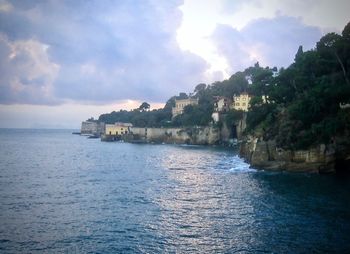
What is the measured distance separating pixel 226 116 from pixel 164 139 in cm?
3312

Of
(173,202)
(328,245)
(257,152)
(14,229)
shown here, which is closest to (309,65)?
(257,152)

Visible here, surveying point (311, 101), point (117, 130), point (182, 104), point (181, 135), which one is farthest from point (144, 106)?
point (311, 101)

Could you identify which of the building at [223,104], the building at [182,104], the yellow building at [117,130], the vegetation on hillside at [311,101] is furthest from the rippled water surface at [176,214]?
the yellow building at [117,130]

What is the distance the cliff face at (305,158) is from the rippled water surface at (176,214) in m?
2.92

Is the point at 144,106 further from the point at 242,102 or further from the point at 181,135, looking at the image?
the point at 242,102

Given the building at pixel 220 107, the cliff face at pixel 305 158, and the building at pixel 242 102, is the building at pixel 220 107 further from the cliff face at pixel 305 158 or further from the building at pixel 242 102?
the cliff face at pixel 305 158

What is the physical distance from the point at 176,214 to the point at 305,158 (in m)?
27.4

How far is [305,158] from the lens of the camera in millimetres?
50750

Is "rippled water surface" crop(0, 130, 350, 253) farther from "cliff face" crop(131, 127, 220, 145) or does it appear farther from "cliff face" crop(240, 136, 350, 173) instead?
Result: "cliff face" crop(131, 127, 220, 145)

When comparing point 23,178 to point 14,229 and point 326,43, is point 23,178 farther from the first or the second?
point 326,43

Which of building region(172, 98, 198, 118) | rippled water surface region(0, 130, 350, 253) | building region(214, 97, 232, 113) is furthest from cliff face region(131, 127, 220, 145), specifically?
rippled water surface region(0, 130, 350, 253)

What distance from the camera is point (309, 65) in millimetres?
62562

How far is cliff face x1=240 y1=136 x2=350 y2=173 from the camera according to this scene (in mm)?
48406

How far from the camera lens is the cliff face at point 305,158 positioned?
1906 inches
